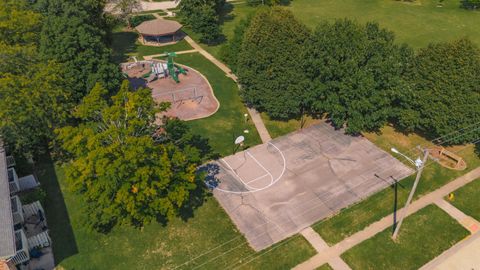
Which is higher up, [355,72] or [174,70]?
[355,72]

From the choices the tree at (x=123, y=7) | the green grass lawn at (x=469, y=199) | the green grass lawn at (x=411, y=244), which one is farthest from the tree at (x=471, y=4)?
the tree at (x=123, y=7)

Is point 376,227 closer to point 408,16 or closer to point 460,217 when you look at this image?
point 460,217

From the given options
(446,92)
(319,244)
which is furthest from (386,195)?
(446,92)

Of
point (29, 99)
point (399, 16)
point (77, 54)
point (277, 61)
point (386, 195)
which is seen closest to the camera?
point (29, 99)

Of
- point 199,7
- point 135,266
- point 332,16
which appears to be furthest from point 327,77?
point 332,16

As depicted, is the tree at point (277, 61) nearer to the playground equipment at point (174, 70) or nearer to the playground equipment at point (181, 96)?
the playground equipment at point (181, 96)

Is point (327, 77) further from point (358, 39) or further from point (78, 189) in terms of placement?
point (78, 189)
